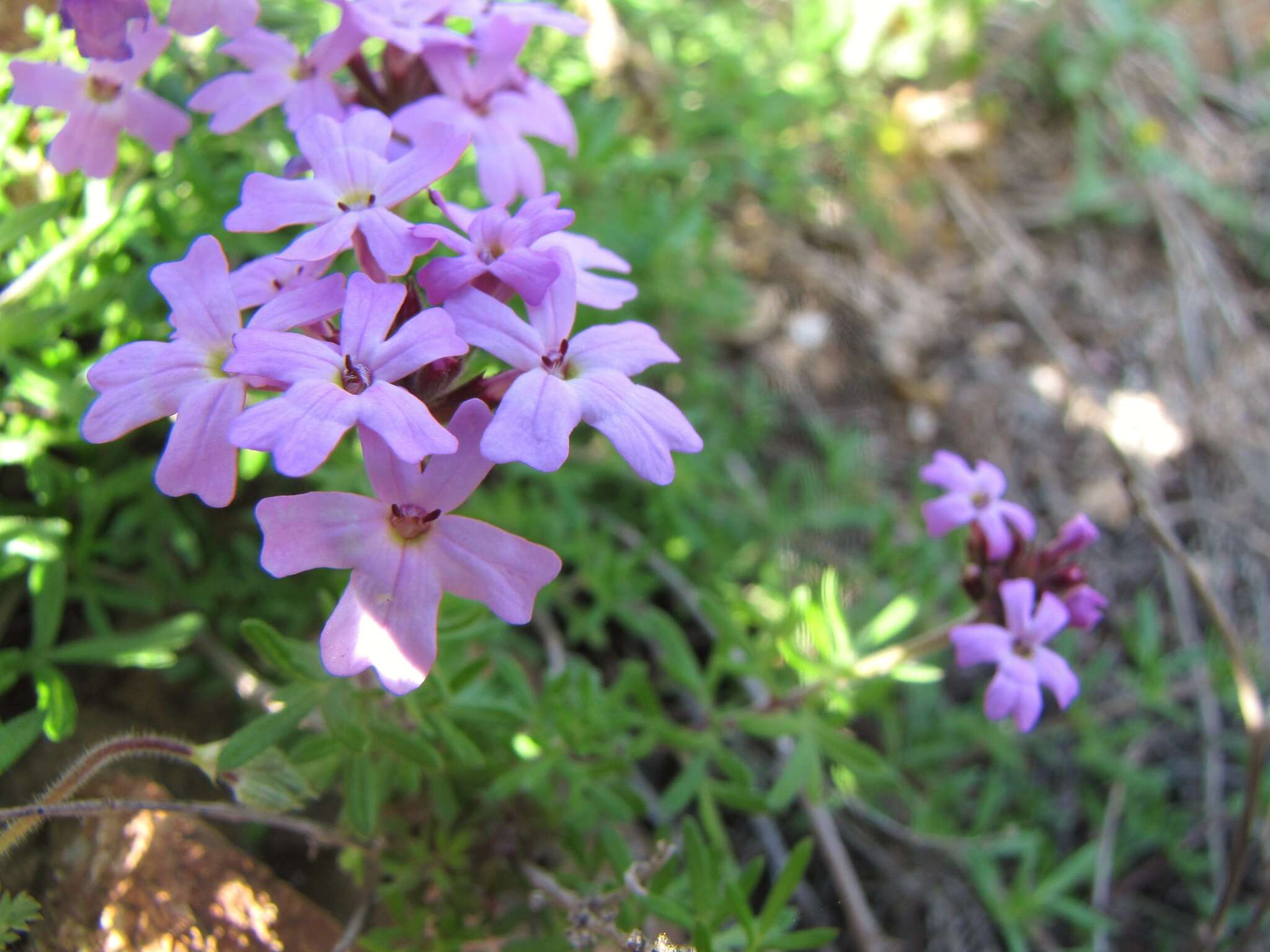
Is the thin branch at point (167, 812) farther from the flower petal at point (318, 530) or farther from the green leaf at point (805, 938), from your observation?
the green leaf at point (805, 938)

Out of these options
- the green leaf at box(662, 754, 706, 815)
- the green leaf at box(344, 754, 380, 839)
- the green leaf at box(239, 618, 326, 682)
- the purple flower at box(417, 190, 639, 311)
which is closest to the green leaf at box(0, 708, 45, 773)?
the green leaf at box(239, 618, 326, 682)

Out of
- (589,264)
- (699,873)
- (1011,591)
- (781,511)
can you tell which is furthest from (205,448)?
(781,511)

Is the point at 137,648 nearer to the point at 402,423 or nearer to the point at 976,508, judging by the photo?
the point at 402,423

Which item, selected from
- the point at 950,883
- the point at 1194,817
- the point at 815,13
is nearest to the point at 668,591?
the point at 950,883

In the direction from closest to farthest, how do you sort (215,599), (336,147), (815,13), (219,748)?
(336,147), (219,748), (215,599), (815,13)

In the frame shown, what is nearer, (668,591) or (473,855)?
(473,855)

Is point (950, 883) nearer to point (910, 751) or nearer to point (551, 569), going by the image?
point (910, 751)

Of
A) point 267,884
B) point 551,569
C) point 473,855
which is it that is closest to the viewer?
point 551,569
